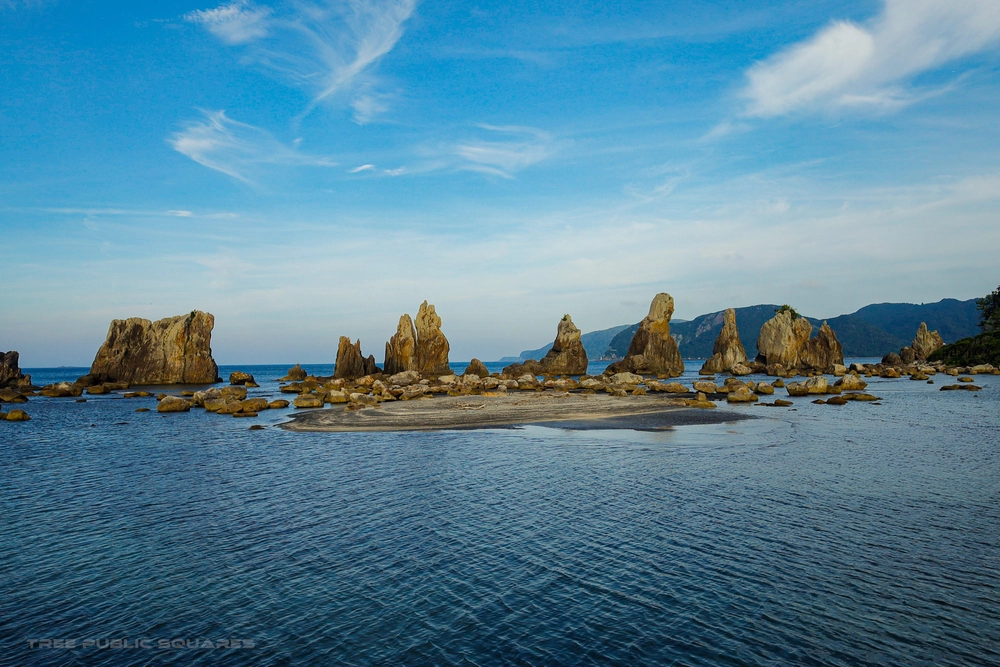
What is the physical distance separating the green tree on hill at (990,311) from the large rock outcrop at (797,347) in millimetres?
30458

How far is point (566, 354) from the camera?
142 meters

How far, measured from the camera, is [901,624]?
11.0m

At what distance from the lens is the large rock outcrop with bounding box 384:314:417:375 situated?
126125 mm

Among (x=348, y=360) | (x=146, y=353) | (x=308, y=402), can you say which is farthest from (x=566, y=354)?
(x=146, y=353)

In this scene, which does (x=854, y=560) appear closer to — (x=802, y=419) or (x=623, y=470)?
(x=623, y=470)

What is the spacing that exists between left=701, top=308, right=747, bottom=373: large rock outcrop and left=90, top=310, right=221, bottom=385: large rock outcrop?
122628mm

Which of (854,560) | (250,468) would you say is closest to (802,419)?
(854,560)

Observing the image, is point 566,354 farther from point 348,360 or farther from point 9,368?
point 9,368

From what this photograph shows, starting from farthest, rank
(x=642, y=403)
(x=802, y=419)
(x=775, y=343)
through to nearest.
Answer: (x=775, y=343), (x=642, y=403), (x=802, y=419)

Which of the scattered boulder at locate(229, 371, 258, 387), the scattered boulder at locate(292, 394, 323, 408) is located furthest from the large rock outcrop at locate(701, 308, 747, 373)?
the scattered boulder at locate(229, 371, 258, 387)

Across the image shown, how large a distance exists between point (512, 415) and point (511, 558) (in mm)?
38031

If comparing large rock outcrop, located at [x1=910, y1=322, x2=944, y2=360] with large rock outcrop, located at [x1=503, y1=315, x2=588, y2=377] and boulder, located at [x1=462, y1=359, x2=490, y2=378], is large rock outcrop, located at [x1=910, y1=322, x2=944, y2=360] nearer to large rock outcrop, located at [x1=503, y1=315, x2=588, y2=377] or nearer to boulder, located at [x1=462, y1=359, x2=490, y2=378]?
large rock outcrop, located at [x1=503, y1=315, x2=588, y2=377]

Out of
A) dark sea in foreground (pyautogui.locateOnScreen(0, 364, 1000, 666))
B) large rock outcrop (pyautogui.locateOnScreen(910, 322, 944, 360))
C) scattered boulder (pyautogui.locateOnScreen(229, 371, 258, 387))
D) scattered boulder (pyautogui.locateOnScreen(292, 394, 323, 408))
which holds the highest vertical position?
large rock outcrop (pyautogui.locateOnScreen(910, 322, 944, 360))

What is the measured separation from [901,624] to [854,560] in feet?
12.0
